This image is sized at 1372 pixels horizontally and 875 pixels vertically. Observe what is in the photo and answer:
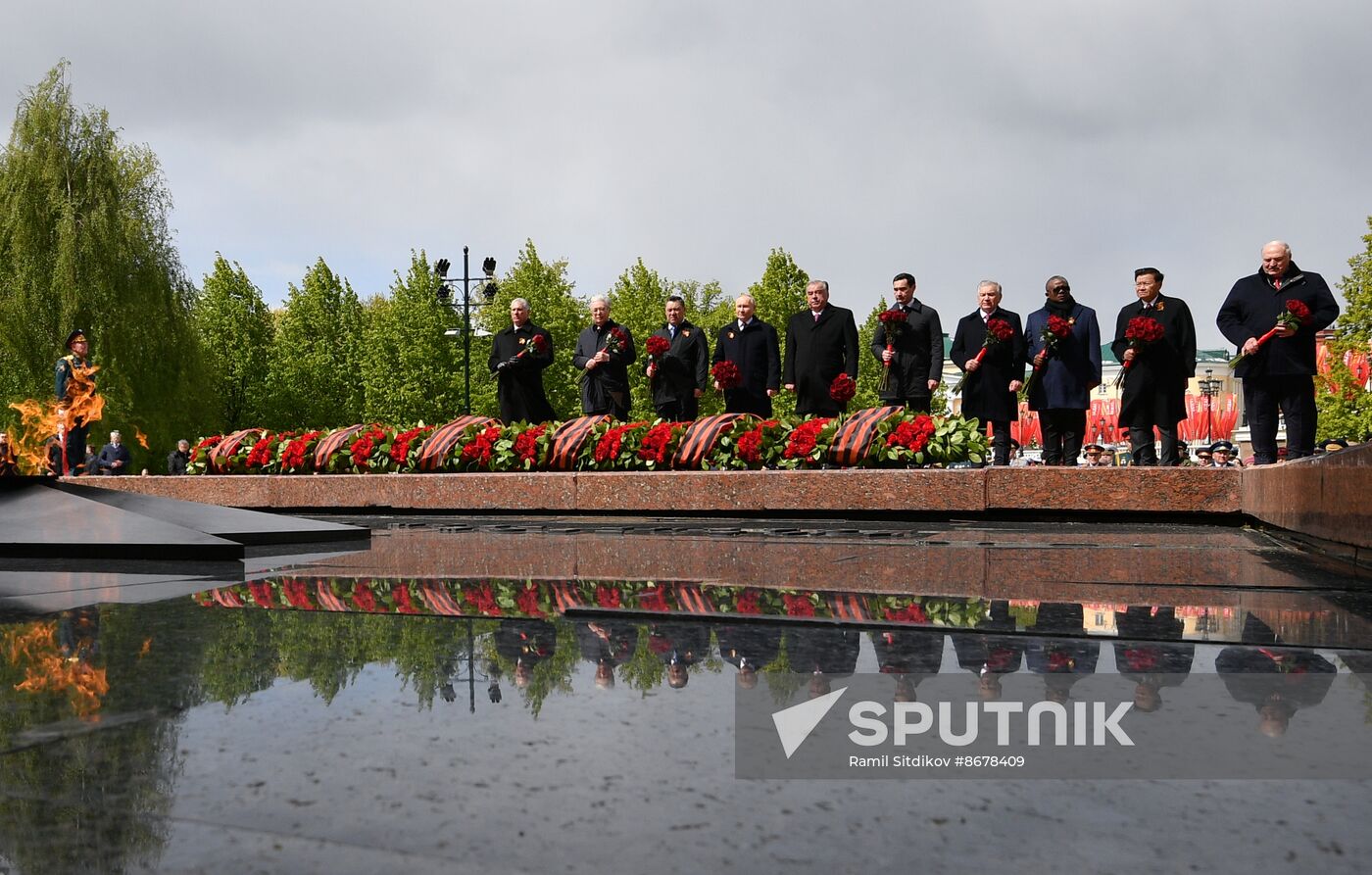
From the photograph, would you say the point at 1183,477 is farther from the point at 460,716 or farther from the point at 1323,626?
the point at 460,716

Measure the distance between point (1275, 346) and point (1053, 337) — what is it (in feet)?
7.69

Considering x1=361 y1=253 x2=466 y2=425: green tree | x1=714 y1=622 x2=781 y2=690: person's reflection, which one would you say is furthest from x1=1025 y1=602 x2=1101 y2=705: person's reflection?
x1=361 y1=253 x2=466 y2=425: green tree

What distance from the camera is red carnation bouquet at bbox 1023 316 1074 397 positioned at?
1102 centimetres

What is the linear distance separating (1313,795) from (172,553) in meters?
5.35

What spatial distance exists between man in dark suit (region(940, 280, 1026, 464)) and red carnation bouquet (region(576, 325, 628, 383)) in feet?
12.6

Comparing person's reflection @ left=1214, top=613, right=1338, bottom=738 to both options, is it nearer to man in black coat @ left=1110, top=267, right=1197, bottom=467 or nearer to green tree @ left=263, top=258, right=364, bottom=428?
man in black coat @ left=1110, top=267, right=1197, bottom=467

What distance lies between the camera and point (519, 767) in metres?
1.82

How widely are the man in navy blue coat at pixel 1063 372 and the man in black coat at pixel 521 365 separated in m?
5.55

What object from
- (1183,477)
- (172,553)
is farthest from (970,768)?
(1183,477)

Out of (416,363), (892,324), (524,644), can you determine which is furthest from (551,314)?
(524,644)

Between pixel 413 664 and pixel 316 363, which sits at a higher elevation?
pixel 316 363

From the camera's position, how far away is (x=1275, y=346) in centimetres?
898

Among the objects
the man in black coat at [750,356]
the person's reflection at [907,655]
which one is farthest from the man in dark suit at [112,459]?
the person's reflection at [907,655]

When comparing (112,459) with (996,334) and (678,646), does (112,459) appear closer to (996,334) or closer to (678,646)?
(996,334)
